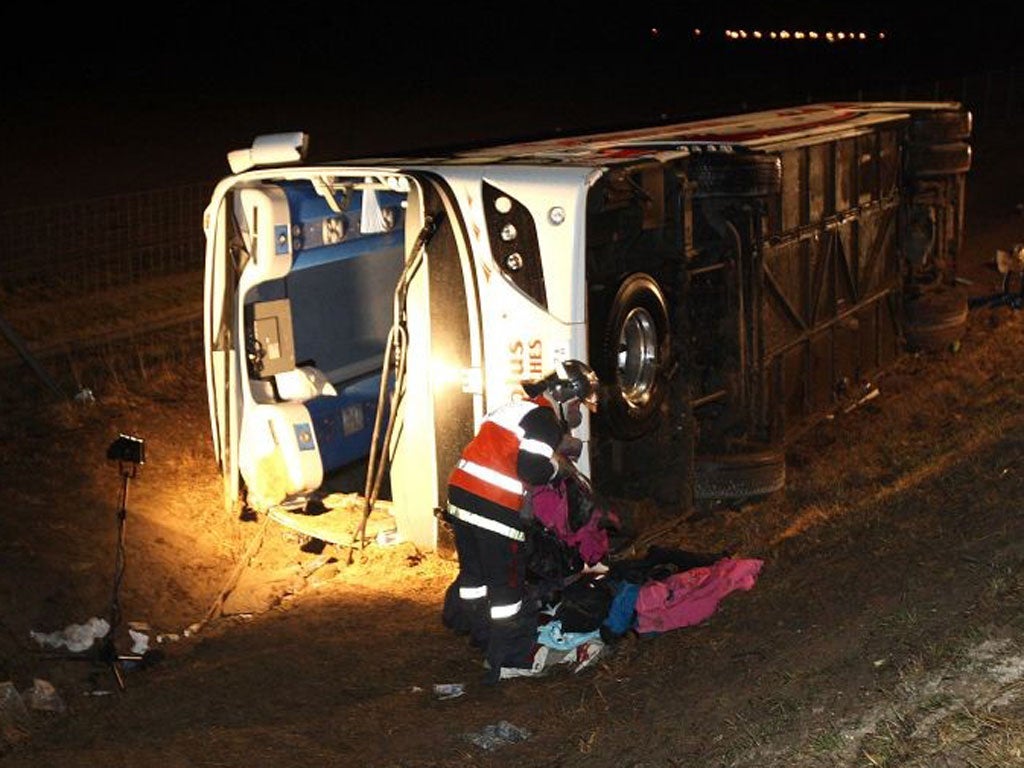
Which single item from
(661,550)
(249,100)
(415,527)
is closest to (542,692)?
(661,550)

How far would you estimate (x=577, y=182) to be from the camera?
769 centimetres

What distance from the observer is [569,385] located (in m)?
7.19

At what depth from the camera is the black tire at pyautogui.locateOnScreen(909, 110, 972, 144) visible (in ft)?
39.5

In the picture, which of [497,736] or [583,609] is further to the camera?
[583,609]

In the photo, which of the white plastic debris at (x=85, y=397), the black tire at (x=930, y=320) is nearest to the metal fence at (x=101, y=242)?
the white plastic debris at (x=85, y=397)

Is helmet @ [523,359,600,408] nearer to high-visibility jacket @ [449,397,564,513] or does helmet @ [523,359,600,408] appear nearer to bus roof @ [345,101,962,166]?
high-visibility jacket @ [449,397,564,513]

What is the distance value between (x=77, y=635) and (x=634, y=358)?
320cm

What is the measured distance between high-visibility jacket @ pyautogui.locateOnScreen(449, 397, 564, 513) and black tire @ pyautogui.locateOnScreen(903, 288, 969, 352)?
633cm

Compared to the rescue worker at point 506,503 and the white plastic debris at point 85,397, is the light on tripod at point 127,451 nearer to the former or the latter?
the rescue worker at point 506,503

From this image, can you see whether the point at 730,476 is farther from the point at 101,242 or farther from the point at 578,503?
the point at 101,242

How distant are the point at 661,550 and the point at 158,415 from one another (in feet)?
13.7

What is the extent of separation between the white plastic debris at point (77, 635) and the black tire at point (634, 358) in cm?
274

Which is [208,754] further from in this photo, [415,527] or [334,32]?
[334,32]

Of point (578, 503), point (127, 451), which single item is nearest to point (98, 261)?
point (127, 451)
